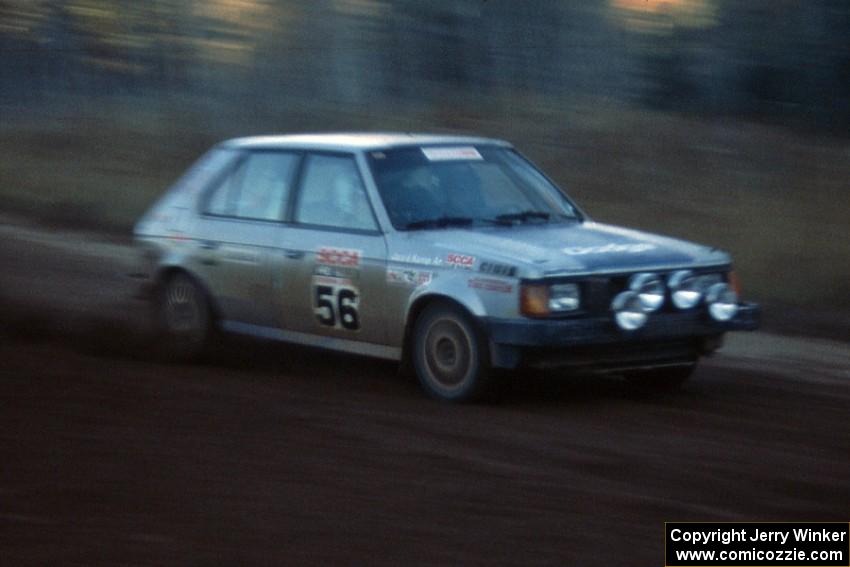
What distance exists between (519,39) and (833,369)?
1175 centimetres

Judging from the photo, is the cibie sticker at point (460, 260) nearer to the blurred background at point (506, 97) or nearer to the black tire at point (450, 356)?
the black tire at point (450, 356)

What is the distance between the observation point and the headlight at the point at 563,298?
768cm

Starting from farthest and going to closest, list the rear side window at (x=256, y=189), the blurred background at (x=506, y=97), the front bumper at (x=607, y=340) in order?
the blurred background at (x=506, y=97)
the rear side window at (x=256, y=189)
the front bumper at (x=607, y=340)

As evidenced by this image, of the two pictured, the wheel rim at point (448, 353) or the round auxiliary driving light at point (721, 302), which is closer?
the wheel rim at point (448, 353)

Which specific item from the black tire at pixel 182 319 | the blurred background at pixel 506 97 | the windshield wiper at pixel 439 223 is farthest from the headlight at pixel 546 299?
the blurred background at pixel 506 97

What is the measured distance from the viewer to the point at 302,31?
23125mm

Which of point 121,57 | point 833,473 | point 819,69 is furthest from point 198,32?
point 833,473

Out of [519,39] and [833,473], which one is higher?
[519,39]

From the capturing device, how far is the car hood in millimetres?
7777

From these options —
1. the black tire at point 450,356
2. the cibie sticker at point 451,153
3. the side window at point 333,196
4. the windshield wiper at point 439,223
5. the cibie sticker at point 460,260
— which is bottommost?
the black tire at point 450,356

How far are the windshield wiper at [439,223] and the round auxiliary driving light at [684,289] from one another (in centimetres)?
127

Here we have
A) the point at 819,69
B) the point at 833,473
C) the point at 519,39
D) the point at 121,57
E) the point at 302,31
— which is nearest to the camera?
the point at 833,473

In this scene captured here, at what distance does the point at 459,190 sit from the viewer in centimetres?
874

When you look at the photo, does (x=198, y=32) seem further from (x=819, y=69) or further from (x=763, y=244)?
(x=763, y=244)
